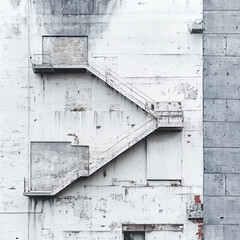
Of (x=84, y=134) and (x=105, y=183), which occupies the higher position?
(x=84, y=134)

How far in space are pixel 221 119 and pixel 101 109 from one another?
18.6ft

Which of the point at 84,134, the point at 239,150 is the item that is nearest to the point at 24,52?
the point at 84,134

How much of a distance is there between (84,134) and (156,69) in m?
4.55

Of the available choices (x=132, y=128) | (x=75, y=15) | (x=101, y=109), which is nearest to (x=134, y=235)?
(x=132, y=128)

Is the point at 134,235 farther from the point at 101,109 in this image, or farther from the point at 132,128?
the point at 101,109

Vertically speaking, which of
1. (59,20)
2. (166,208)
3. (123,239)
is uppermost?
(59,20)

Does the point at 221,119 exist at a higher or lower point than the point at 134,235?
higher

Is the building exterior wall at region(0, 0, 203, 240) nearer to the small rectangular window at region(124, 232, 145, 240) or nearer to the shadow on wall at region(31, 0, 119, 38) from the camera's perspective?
the shadow on wall at region(31, 0, 119, 38)

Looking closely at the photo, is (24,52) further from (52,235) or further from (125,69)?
(52,235)

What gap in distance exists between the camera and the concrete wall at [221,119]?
1955 cm

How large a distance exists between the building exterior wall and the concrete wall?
0.49m

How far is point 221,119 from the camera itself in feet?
64.6

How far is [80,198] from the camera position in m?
19.5

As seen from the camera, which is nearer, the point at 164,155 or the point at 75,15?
the point at 164,155
